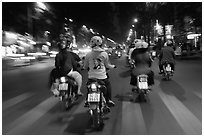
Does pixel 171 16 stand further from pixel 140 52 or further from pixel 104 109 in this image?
pixel 104 109

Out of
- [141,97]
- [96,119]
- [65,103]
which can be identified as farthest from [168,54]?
[96,119]

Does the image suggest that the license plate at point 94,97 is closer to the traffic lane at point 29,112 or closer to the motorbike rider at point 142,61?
the traffic lane at point 29,112

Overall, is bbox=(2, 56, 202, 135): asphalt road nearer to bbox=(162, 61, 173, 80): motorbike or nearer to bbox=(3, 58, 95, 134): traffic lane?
bbox=(3, 58, 95, 134): traffic lane

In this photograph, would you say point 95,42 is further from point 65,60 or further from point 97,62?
point 65,60

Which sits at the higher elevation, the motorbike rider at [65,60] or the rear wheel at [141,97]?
the motorbike rider at [65,60]

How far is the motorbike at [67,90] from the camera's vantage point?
6527mm

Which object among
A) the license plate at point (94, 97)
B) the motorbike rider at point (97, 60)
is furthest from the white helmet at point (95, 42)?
the license plate at point (94, 97)

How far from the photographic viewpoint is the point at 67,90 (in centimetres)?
659

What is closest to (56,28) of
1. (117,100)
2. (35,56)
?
(35,56)

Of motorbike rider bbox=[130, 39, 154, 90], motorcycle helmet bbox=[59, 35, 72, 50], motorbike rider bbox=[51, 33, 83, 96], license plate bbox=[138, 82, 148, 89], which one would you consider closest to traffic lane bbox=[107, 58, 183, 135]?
license plate bbox=[138, 82, 148, 89]

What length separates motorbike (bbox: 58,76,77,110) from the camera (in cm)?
653

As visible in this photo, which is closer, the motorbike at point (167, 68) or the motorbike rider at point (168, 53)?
the motorbike rider at point (168, 53)

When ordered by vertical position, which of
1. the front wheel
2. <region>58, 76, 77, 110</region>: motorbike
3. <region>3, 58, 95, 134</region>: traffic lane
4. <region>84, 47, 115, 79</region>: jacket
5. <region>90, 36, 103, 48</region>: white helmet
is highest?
<region>90, 36, 103, 48</region>: white helmet

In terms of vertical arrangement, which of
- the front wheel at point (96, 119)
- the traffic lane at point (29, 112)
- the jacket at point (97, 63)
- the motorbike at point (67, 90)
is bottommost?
the traffic lane at point (29, 112)
